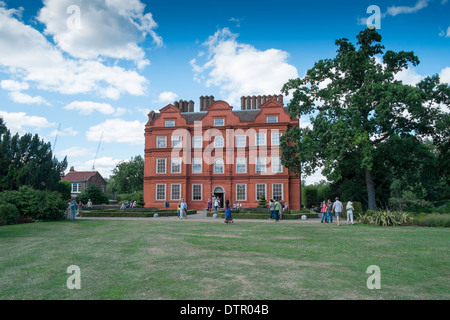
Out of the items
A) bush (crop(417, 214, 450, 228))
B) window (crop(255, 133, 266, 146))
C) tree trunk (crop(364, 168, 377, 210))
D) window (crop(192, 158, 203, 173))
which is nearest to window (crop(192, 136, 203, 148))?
window (crop(192, 158, 203, 173))

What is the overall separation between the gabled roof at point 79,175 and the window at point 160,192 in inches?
1381

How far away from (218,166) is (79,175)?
148 feet

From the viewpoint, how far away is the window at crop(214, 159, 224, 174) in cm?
4422

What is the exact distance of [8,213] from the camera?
902 inches

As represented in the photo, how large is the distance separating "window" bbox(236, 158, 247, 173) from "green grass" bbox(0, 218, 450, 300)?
96.7 ft

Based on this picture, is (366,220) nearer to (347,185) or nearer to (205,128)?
(347,185)

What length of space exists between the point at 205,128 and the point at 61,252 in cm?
3452

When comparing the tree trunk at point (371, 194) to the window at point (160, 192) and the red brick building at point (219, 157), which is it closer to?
the red brick building at point (219, 157)

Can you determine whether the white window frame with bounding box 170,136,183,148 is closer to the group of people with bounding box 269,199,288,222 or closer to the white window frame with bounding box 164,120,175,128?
the white window frame with bounding box 164,120,175,128

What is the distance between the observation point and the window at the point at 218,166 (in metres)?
44.2

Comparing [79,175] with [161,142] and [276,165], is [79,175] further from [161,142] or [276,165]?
[276,165]

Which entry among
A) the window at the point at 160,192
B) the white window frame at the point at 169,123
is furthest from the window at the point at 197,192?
the white window frame at the point at 169,123
